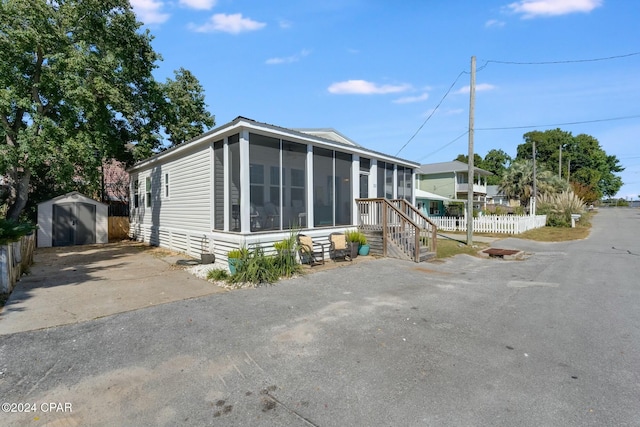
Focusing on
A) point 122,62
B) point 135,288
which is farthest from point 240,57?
point 135,288

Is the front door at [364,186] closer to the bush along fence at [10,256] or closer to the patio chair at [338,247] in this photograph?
the patio chair at [338,247]

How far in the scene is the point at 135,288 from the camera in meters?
6.20

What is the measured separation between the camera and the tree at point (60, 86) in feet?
36.2

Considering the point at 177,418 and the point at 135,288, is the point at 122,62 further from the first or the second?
the point at 177,418

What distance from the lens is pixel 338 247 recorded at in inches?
367

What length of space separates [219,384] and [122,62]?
15.6 meters

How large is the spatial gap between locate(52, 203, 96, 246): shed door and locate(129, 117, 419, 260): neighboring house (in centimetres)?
355

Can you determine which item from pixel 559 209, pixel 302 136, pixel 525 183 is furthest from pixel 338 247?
pixel 525 183

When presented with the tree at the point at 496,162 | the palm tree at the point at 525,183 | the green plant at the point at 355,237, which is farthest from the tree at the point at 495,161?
the green plant at the point at 355,237

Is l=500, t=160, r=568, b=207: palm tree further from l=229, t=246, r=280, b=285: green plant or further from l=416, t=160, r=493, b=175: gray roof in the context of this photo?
l=229, t=246, r=280, b=285: green plant

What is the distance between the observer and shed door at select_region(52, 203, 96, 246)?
13.0 metres

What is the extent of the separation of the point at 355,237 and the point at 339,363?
22.4 feet

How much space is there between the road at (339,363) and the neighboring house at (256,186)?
277cm

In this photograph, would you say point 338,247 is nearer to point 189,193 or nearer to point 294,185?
point 294,185
